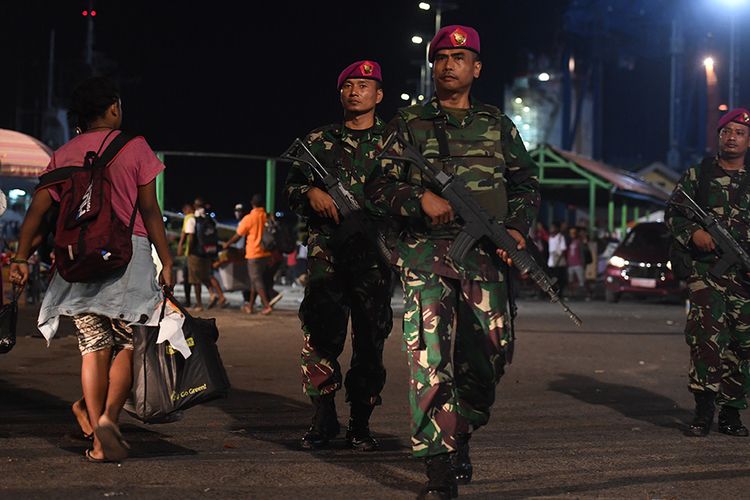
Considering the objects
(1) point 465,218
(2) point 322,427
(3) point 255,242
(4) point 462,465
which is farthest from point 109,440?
(3) point 255,242

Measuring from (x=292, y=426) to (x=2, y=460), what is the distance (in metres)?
1.90

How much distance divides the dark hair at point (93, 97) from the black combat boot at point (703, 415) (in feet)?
12.4

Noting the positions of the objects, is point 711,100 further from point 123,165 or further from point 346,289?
point 123,165

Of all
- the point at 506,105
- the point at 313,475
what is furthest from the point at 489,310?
the point at 506,105

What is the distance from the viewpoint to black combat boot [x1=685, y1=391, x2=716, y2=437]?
748 cm

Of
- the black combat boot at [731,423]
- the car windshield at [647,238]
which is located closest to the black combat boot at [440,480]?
the black combat boot at [731,423]

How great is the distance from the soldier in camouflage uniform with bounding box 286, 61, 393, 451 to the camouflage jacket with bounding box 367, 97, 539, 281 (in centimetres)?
107

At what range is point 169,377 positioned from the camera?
20.6 feet

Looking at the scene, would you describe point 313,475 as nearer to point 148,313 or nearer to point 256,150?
point 148,313

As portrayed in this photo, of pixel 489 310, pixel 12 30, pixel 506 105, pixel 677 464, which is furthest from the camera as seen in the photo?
pixel 506 105

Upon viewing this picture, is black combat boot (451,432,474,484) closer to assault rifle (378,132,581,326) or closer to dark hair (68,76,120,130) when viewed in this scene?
assault rifle (378,132,581,326)

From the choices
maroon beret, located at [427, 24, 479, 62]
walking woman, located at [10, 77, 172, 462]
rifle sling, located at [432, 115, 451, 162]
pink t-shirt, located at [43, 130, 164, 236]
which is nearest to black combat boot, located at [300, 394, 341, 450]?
walking woman, located at [10, 77, 172, 462]

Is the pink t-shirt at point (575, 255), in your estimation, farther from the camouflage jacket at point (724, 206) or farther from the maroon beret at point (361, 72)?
the maroon beret at point (361, 72)

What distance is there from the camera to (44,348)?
12742 millimetres
